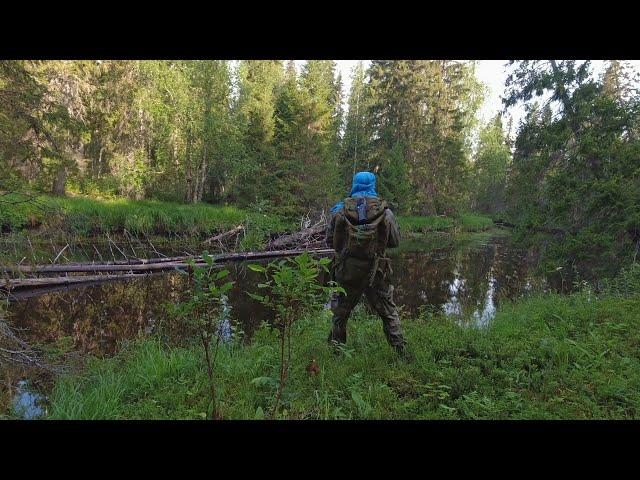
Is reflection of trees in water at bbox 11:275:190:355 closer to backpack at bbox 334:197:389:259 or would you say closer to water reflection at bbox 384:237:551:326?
backpack at bbox 334:197:389:259

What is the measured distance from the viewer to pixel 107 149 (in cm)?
2517

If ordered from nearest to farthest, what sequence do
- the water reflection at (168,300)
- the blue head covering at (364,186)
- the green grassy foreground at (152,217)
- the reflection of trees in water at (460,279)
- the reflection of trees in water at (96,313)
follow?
the blue head covering at (364,186)
the reflection of trees in water at (96,313)
the water reflection at (168,300)
the reflection of trees in water at (460,279)
the green grassy foreground at (152,217)

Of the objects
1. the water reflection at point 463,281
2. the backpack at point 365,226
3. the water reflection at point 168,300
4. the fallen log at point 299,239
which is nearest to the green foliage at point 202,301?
the water reflection at point 168,300

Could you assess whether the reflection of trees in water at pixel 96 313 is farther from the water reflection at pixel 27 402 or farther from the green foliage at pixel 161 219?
the green foliage at pixel 161 219

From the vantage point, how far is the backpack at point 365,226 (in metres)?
4.90

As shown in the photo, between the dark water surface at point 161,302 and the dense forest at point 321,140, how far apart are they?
8.98ft

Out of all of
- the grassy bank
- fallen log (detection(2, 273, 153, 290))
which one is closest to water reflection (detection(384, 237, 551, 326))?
the grassy bank

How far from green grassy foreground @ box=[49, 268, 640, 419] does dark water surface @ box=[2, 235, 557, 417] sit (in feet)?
3.57

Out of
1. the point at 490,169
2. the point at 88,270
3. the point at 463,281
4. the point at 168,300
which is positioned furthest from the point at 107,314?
the point at 490,169

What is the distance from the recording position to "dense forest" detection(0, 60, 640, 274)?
9.73 metres

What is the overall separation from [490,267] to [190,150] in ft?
70.8

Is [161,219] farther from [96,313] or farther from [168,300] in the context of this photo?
[96,313]
